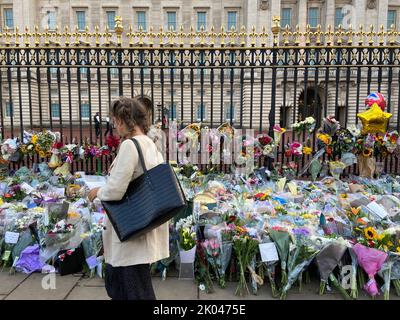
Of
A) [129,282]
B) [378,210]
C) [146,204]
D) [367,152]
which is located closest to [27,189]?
[129,282]

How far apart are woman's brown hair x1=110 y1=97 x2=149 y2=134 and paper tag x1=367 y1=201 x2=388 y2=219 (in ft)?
9.30

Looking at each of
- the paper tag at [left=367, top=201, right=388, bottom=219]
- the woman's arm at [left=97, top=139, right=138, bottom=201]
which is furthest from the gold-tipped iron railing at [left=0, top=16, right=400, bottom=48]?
the woman's arm at [left=97, top=139, right=138, bottom=201]

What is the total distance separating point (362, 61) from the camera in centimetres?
635

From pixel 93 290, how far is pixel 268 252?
1.60m

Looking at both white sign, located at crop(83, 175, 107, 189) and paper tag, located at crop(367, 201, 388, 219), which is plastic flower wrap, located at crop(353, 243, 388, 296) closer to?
paper tag, located at crop(367, 201, 388, 219)

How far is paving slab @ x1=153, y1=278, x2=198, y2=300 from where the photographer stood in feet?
10.4

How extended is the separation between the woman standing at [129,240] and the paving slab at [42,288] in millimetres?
1140

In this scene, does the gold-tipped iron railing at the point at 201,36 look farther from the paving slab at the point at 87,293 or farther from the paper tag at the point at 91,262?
the paving slab at the point at 87,293

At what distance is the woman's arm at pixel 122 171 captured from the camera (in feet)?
6.89

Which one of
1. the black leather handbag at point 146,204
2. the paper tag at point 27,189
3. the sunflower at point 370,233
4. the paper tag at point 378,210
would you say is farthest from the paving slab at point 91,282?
→ the paper tag at point 378,210

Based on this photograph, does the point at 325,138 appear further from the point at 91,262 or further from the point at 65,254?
the point at 65,254

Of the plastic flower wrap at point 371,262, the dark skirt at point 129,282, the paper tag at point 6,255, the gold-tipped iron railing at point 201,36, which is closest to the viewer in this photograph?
the dark skirt at point 129,282

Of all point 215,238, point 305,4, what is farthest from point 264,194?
point 305,4

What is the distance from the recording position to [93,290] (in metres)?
3.24
